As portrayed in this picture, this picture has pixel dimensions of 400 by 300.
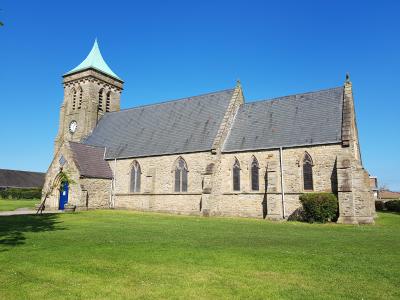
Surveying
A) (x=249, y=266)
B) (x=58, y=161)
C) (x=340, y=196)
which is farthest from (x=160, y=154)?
(x=249, y=266)

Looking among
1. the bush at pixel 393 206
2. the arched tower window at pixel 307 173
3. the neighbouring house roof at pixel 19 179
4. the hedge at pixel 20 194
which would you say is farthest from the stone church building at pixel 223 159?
the neighbouring house roof at pixel 19 179

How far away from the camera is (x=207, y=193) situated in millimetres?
25906

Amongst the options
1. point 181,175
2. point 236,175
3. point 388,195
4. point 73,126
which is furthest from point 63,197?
point 388,195

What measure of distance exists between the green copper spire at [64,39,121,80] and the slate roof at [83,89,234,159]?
720 cm

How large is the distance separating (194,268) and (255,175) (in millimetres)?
18159

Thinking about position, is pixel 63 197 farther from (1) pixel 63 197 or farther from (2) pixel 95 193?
(2) pixel 95 193

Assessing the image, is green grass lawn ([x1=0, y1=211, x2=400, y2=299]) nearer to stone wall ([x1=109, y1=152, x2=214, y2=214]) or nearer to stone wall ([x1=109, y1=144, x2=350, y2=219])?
stone wall ([x1=109, y1=144, x2=350, y2=219])

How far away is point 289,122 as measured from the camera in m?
26.9

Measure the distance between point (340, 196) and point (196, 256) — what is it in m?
14.9

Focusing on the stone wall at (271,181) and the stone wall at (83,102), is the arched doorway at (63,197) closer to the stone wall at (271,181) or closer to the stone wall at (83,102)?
the stone wall at (83,102)

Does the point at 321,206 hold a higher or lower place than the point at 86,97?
lower

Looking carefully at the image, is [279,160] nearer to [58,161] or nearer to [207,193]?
[207,193]

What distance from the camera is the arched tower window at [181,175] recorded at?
2858cm

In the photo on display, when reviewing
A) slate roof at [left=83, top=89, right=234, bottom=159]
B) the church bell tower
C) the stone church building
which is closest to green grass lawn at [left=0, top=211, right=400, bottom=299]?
the stone church building
